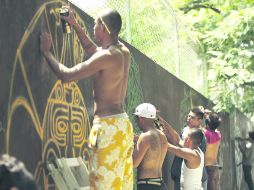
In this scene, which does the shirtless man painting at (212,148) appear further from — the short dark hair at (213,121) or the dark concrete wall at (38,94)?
the dark concrete wall at (38,94)

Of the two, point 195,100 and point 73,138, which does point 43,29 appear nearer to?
point 73,138

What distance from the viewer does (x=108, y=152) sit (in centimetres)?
479

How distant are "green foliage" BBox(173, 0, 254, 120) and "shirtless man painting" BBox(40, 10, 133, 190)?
735 centimetres

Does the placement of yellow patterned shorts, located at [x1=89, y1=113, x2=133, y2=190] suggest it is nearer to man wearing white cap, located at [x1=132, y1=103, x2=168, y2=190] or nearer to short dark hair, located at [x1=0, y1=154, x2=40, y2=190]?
man wearing white cap, located at [x1=132, y1=103, x2=168, y2=190]

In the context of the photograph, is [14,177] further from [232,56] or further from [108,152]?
[232,56]

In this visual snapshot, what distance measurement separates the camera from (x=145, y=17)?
8930 millimetres

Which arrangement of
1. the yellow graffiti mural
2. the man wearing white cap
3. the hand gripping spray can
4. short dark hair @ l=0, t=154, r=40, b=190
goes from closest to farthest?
short dark hair @ l=0, t=154, r=40, b=190 → the yellow graffiti mural → the hand gripping spray can → the man wearing white cap

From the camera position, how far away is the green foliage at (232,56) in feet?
39.4

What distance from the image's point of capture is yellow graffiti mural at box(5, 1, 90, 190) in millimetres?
4438

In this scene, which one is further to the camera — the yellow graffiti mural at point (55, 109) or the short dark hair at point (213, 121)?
the short dark hair at point (213, 121)

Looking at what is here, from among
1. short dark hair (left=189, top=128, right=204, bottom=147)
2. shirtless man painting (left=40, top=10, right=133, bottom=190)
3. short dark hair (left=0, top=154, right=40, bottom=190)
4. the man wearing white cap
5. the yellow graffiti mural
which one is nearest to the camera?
short dark hair (left=0, top=154, right=40, bottom=190)

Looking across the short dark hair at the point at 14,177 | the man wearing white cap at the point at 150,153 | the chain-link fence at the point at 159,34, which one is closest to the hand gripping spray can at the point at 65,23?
the chain-link fence at the point at 159,34

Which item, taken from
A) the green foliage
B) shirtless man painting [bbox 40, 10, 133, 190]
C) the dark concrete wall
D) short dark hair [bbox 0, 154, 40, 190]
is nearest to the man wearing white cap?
the dark concrete wall

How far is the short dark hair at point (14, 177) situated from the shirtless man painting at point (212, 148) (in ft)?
24.8
